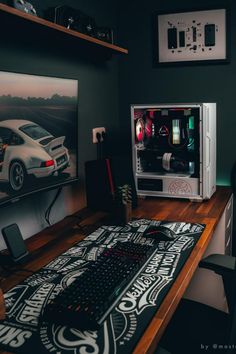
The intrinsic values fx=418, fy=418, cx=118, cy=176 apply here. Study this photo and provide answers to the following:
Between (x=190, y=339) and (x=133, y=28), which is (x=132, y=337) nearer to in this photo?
(x=190, y=339)

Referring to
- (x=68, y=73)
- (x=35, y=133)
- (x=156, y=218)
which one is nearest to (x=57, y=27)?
(x=35, y=133)

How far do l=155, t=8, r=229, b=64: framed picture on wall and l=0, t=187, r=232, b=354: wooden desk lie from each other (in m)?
0.92

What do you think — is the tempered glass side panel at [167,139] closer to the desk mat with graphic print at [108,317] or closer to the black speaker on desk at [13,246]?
the desk mat with graphic print at [108,317]

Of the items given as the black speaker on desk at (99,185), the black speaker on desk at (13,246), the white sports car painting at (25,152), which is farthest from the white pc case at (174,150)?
the black speaker on desk at (13,246)

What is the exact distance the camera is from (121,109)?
313 cm

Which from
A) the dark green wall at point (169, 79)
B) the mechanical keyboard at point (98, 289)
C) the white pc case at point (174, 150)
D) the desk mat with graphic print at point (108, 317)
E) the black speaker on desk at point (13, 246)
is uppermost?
the dark green wall at point (169, 79)

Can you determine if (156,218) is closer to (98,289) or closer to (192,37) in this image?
(98,289)

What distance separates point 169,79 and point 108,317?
7.08 feet

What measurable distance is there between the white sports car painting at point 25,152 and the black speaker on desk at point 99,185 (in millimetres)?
328

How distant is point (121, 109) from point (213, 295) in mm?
1507

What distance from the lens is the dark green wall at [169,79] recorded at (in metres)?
2.84

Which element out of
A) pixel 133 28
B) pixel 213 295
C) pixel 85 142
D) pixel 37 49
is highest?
pixel 133 28

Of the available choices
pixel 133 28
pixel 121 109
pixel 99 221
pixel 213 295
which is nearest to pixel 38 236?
pixel 99 221

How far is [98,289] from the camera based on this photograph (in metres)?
1.26
